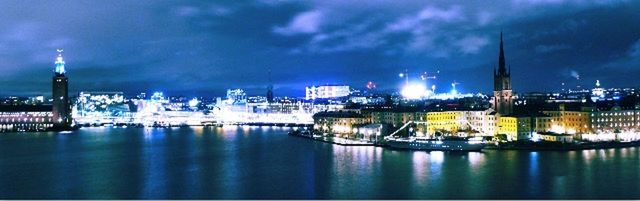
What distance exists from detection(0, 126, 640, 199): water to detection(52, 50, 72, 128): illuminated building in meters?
12.6

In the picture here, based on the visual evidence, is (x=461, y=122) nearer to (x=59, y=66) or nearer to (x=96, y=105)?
(x=59, y=66)

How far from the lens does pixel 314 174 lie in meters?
10.5

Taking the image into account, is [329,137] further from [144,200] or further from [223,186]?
[144,200]

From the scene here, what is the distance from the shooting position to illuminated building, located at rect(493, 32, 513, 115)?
696 inches

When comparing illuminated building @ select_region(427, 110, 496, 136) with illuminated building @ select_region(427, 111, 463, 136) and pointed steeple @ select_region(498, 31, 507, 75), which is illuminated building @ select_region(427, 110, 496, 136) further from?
pointed steeple @ select_region(498, 31, 507, 75)

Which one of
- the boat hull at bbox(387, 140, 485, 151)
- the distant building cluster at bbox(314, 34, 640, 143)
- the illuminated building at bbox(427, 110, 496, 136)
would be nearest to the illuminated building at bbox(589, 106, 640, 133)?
the distant building cluster at bbox(314, 34, 640, 143)

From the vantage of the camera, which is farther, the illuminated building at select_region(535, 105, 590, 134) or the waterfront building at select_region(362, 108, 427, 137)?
the waterfront building at select_region(362, 108, 427, 137)

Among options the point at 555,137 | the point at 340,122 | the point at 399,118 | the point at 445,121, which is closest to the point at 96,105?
the point at 340,122

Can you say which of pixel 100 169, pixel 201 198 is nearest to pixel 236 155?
pixel 100 169

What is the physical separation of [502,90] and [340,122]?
5.63m

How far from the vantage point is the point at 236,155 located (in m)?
13.6

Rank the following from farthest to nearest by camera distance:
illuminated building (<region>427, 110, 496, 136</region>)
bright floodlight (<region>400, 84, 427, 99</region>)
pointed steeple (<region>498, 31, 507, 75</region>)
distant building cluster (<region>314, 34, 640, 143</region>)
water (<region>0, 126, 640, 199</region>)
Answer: bright floodlight (<region>400, 84, 427, 99</region>) → pointed steeple (<region>498, 31, 507, 75</region>) → illuminated building (<region>427, 110, 496, 136</region>) → distant building cluster (<region>314, 34, 640, 143</region>) → water (<region>0, 126, 640, 199</region>)

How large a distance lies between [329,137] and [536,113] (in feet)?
19.2

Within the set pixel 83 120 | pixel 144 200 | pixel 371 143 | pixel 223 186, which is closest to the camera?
pixel 144 200
